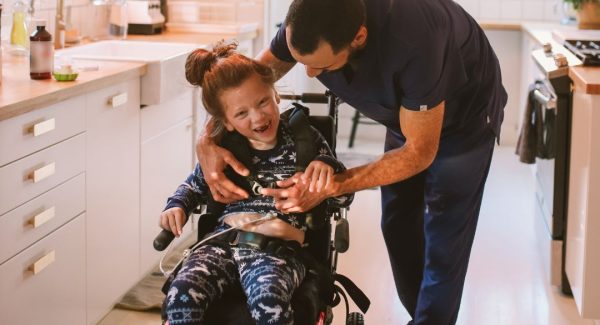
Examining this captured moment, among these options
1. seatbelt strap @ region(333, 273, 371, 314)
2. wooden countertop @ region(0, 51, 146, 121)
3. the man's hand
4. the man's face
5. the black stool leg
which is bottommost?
the black stool leg

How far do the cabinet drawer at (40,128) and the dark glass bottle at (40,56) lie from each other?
0.53ft

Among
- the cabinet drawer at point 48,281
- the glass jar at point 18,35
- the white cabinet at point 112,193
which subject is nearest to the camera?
the cabinet drawer at point 48,281

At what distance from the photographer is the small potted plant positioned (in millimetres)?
5172

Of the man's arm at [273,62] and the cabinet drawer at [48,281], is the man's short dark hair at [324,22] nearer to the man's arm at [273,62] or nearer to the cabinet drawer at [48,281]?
the man's arm at [273,62]

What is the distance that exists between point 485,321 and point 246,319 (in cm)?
158

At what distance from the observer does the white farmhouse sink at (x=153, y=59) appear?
339 cm

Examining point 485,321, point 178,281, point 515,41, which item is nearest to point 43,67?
point 178,281

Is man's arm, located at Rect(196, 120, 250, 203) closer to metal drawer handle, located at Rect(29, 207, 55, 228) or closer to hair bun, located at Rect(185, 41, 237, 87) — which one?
hair bun, located at Rect(185, 41, 237, 87)

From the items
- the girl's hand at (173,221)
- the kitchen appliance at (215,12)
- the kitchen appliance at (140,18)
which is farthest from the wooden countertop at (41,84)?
the kitchen appliance at (215,12)

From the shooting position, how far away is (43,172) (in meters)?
2.58

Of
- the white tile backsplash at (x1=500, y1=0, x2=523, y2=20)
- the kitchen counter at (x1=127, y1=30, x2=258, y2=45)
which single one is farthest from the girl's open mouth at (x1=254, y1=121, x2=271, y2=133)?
the white tile backsplash at (x1=500, y1=0, x2=523, y2=20)

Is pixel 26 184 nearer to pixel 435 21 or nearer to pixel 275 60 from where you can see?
pixel 275 60

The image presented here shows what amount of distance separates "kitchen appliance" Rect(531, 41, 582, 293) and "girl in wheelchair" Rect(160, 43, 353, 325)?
1.31m

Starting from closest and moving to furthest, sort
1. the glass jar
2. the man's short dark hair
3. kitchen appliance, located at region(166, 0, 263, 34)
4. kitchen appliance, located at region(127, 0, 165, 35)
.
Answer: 1. the man's short dark hair
2. the glass jar
3. kitchen appliance, located at region(127, 0, 165, 35)
4. kitchen appliance, located at region(166, 0, 263, 34)
